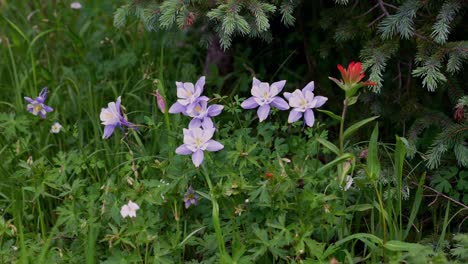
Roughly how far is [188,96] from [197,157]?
10.0 inches

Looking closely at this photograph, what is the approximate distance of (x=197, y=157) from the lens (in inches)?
87.0

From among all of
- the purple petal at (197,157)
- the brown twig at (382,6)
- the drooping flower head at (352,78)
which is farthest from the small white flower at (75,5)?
the drooping flower head at (352,78)

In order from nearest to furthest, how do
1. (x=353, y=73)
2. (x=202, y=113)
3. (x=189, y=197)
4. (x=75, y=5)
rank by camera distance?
(x=353, y=73), (x=202, y=113), (x=189, y=197), (x=75, y=5)

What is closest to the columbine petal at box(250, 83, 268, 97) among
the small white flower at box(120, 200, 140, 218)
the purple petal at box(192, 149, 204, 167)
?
the purple petal at box(192, 149, 204, 167)

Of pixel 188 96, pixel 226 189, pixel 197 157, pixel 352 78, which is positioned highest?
pixel 352 78

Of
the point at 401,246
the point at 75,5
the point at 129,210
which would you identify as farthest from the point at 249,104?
the point at 75,5

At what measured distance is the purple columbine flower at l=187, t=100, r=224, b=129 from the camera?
90.6 inches

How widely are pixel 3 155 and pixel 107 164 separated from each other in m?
0.47

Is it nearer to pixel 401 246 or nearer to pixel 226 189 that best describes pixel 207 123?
pixel 226 189

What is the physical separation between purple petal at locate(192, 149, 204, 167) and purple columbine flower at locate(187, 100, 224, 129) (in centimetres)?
11

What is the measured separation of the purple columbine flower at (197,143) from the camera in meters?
2.22

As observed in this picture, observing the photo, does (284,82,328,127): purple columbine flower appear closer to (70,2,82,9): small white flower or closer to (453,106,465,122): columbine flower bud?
(453,106,465,122): columbine flower bud

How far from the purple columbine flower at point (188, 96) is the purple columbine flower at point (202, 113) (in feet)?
0.05

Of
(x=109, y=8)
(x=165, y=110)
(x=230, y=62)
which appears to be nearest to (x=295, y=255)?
(x=165, y=110)
